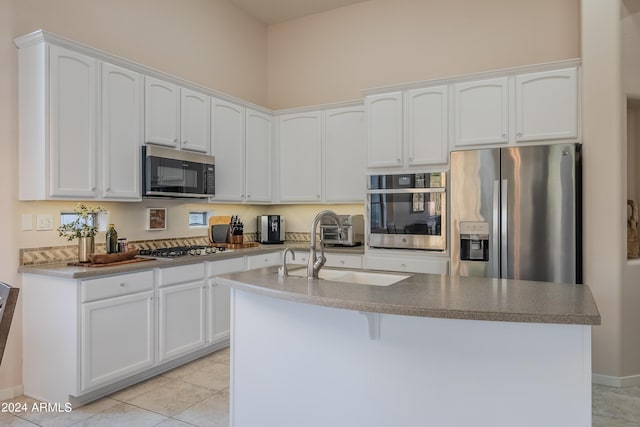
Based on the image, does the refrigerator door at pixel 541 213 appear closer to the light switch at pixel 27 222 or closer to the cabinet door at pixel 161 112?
the cabinet door at pixel 161 112

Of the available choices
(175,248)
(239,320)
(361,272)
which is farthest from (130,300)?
(361,272)

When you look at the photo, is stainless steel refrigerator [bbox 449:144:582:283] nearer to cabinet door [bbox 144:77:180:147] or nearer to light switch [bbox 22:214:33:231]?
cabinet door [bbox 144:77:180:147]

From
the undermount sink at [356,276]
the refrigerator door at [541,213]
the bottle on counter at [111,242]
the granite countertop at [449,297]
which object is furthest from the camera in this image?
the bottle on counter at [111,242]

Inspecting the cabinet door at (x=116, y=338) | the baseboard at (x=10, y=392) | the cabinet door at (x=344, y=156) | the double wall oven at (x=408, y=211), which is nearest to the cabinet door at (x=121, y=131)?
the cabinet door at (x=116, y=338)

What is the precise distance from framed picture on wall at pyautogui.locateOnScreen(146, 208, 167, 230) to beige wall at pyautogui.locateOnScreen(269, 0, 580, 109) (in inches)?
88.3

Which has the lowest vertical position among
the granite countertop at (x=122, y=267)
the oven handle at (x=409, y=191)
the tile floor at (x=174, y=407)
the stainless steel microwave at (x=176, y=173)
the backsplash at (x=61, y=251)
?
the tile floor at (x=174, y=407)

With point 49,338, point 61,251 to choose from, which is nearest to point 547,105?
point 61,251

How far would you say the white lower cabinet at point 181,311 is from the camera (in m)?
3.21

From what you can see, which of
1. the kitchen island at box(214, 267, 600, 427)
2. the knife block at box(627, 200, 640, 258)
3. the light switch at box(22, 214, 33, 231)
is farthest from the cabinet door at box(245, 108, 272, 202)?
the knife block at box(627, 200, 640, 258)

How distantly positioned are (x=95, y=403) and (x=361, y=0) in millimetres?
4645

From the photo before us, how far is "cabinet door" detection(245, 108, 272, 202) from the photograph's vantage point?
4.48 metres

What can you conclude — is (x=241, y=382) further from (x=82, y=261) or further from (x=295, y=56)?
(x=295, y=56)

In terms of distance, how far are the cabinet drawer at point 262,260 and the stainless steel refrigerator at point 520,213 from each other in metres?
1.91

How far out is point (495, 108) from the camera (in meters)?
3.46
